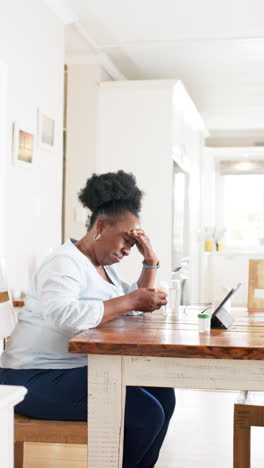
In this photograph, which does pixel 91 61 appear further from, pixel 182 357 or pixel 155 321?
pixel 182 357

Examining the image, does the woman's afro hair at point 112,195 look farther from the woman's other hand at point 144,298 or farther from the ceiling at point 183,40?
the ceiling at point 183,40

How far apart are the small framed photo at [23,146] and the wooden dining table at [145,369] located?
1.77 metres

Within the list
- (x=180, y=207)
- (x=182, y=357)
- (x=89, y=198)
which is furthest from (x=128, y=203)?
(x=180, y=207)

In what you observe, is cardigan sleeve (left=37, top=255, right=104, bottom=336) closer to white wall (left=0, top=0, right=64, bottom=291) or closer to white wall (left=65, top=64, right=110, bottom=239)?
white wall (left=0, top=0, right=64, bottom=291)

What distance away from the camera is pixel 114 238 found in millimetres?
2207

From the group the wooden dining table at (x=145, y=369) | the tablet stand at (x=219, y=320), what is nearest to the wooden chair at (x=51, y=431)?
the wooden dining table at (x=145, y=369)

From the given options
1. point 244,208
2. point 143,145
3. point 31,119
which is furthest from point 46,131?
point 244,208

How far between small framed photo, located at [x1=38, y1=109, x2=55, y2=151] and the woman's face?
1657mm

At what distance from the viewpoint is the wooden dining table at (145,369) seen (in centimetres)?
169

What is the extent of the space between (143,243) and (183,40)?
296 centimetres

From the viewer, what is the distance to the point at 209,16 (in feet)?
14.0

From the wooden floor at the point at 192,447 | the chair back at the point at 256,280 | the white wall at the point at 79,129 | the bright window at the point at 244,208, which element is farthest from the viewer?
the bright window at the point at 244,208

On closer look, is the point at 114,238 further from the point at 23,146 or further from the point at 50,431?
the point at 23,146

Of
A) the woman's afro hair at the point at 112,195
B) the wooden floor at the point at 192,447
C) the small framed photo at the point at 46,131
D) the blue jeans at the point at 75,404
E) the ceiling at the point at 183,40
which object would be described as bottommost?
the wooden floor at the point at 192,447
